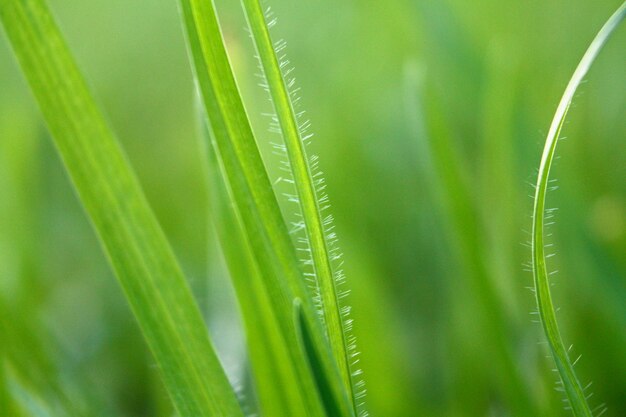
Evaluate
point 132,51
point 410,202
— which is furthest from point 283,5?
point 410,202

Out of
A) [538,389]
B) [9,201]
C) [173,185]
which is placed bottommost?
[538,389]

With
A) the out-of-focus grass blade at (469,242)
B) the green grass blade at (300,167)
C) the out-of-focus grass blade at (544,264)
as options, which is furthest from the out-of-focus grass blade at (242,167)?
the out-of-focus grass blade at (469,242)

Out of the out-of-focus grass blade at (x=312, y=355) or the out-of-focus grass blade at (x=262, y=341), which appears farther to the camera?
the out-of-focus grass blade at (x=262, y=341)

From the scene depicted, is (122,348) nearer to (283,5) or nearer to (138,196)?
(138,196)

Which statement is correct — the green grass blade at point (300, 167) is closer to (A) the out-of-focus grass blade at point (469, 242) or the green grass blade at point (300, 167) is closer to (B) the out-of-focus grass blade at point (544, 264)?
(B) the out-of-focus grass blade at point (544, 264)

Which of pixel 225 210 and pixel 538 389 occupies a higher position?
pixel 225 210

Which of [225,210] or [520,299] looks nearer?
[225,210]

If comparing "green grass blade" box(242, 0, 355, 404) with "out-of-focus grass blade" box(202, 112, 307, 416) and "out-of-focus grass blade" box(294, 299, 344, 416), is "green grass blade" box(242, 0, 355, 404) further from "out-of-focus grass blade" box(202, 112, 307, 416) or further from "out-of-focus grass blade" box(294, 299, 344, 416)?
"out-of-focus grass blade" box(202, 112, 307, 416)
